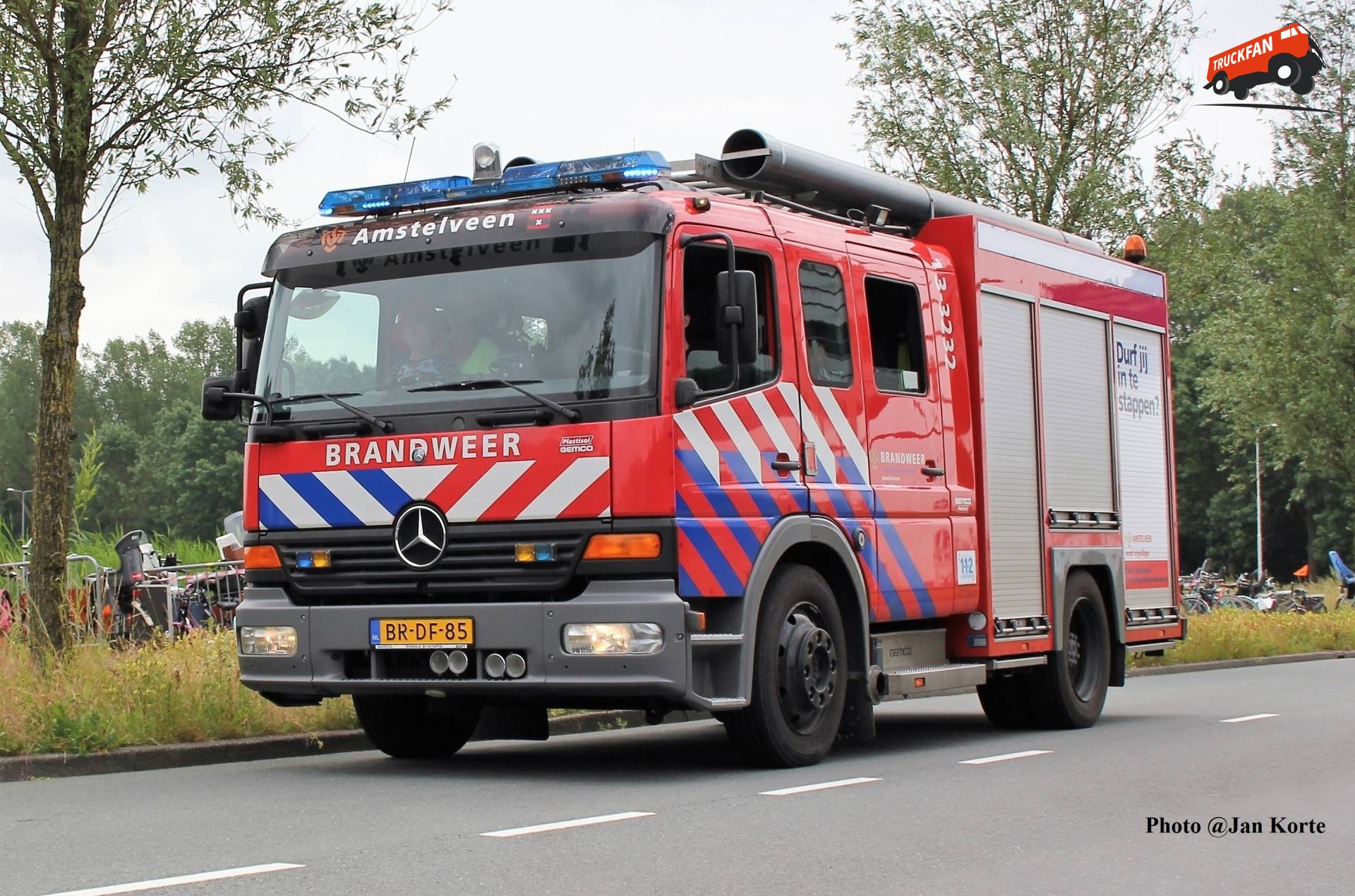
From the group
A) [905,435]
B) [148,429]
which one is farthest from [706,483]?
[148,429]

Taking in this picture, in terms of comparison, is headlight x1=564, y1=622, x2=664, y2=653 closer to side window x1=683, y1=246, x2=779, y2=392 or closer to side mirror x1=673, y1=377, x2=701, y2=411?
side mirror x1=673, y1=377, x2=701, y2=411

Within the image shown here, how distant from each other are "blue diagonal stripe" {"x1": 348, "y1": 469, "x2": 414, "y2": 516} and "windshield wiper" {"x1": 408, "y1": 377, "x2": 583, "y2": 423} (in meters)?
0.47

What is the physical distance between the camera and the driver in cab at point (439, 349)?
9.02 m

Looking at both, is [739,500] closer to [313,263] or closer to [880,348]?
[880,348]

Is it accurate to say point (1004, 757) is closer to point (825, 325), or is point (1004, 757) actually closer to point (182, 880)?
point (825, 325)

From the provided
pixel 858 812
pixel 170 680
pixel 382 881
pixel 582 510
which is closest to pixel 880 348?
pixel 582 510

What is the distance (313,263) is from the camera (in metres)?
9.71

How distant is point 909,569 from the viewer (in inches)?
417

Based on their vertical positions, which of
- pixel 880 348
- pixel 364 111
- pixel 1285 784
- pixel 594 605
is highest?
pixel 364 111

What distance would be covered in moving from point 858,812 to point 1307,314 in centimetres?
3227

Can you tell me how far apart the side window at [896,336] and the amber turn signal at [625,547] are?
245 centimetres

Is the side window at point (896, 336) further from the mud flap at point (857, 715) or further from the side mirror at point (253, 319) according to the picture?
the side mirror at point (253, 319)

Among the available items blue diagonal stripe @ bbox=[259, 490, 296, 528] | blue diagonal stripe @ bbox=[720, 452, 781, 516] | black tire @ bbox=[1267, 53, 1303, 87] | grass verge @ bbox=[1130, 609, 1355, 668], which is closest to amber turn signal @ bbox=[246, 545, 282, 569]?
blue diagonal stripe @ bbox=[259, 490, 296, 528]

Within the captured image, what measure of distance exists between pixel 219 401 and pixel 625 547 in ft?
8.10
